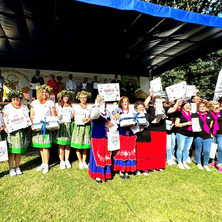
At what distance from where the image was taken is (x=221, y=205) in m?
2.50

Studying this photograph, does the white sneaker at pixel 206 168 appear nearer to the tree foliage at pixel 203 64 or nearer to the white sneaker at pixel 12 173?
the white sneaker at pixel 12 173

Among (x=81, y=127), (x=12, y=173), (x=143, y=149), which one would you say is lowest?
(x=12, y=173)

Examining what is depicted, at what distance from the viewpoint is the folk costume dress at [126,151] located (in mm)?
3064

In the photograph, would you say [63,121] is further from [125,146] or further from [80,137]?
[125,146]

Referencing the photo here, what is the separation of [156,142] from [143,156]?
1.62 feet

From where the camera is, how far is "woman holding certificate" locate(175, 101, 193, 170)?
3.67 meters

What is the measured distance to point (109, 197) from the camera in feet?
8.45

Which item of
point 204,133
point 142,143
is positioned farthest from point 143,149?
point 204,133

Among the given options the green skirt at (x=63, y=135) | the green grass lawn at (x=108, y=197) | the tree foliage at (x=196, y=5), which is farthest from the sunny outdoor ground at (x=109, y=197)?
the tree foliage at (x=196, y=5)

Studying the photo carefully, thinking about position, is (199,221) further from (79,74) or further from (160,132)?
(79,74)

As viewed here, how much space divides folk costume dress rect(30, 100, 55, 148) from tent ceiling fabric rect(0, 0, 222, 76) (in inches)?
99.8

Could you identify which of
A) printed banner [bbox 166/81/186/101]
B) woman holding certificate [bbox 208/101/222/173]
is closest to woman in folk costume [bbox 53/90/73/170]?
printed banner [bbox 166/81/186/101]

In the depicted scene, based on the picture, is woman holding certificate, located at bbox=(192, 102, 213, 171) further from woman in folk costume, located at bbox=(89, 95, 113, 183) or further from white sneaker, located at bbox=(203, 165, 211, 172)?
woman in folk costume, located at bbox=(89, 95, 113, 183)

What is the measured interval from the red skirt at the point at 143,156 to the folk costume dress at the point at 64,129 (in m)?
1.73
